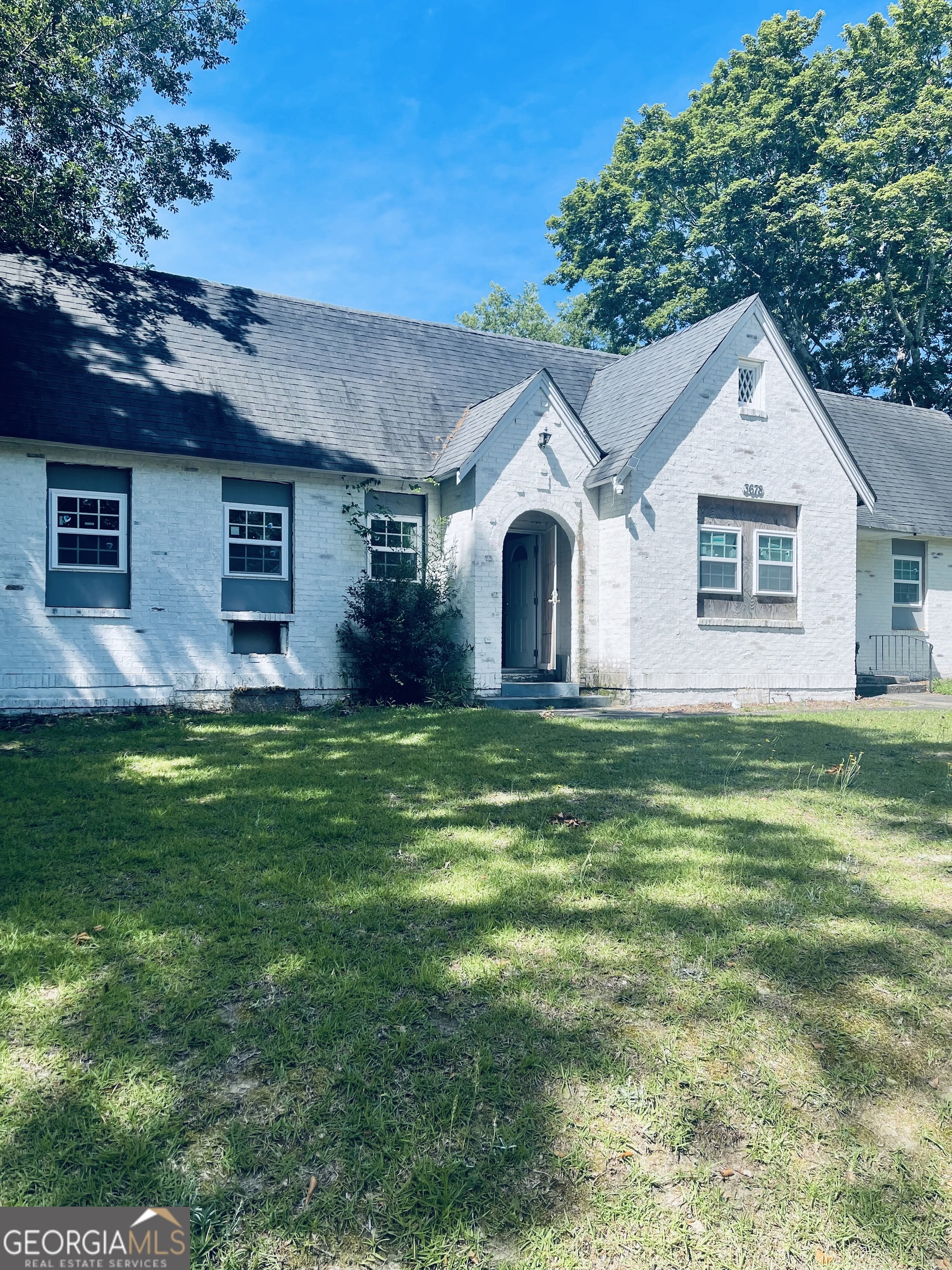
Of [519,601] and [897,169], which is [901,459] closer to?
[519,601]

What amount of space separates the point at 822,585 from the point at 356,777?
13.5 metres

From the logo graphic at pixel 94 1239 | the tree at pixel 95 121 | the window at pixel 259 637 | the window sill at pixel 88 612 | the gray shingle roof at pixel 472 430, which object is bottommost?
the logo graphic at pixel 94 1239

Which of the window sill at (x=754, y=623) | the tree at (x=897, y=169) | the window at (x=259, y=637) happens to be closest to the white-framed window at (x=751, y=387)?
the window sill at (x=754, y=623)

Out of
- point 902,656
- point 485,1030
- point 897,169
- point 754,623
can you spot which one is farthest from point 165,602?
point 897,169

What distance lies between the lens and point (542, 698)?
594 inches

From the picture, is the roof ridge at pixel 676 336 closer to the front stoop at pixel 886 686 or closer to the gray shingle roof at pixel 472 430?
the gray shingle roof at pixel 472 430

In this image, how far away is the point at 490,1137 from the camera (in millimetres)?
2594

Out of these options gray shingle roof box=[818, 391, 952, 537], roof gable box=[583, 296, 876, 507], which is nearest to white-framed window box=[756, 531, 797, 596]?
roof gable box=[583, 296, 876, 507]

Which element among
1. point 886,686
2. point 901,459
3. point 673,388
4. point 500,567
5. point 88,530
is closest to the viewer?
point 88,530

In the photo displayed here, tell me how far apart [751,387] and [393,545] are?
27.0 ft

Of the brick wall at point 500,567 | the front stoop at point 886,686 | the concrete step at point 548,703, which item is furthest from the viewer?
the front stoop at point 886,686

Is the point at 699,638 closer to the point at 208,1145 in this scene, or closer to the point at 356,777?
the point at 356,777

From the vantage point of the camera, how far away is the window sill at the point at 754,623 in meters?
16.2

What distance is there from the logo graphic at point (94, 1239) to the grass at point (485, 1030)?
5 centimetres
